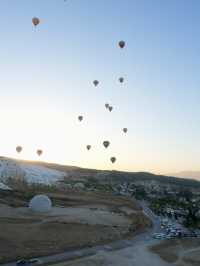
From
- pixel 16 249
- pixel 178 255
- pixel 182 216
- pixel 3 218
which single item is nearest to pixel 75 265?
pixel 16 249

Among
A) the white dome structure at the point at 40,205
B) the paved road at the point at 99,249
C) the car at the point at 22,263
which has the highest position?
the white dome structure at the point at 40,205

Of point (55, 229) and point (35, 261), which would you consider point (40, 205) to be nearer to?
point (55, 229)

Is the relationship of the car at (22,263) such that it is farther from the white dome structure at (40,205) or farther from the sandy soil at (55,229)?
the white dome structure at (40,205)

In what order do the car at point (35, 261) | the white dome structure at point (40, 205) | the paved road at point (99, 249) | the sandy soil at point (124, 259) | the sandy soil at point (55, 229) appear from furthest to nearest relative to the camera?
the white dome structure at point (40, 205) → the sandy soil at point (55, 229) → the paved road at point (99, 249) → the sandy soil at point (124, 259) → the car at point (35, 261)

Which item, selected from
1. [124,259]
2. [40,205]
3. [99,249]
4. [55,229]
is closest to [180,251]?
[124,259]

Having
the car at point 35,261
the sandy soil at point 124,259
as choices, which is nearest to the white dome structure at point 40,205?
the sandy soil at point 124,259

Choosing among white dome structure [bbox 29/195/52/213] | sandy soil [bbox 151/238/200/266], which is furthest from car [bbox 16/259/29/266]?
white dome structure [bbox 29/195/52/213]

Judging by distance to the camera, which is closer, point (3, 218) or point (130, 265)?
point (130, 265)

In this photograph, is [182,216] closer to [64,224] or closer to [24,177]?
[64,224]

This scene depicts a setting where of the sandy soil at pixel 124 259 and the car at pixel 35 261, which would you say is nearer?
the car at pixel 35 261

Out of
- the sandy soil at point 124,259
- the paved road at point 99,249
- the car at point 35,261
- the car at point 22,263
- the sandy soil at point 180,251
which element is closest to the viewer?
the car at point 22,263

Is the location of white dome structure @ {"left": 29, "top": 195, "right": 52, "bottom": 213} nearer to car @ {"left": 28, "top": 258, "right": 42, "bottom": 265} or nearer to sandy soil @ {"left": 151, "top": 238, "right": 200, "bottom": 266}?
sandy soil @ {"left": 151, "top": 238, "right": 200, "bottom": 266}
